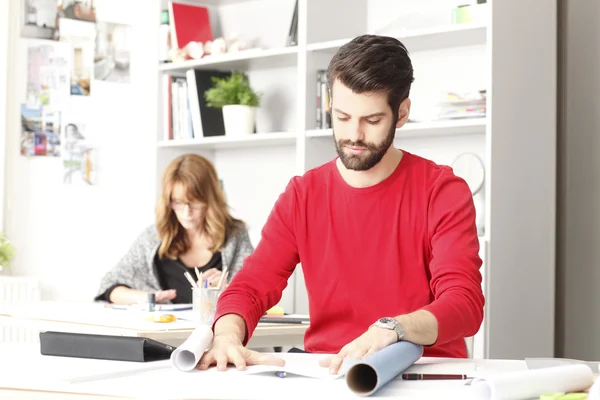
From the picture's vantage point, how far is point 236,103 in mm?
4492

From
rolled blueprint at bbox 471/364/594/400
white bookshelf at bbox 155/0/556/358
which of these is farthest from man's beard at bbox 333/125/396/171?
white bookshelf at bbox 155/0/556/358

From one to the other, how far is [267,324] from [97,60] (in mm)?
2338

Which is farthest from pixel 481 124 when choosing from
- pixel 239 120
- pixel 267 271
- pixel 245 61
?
pixel 267 271

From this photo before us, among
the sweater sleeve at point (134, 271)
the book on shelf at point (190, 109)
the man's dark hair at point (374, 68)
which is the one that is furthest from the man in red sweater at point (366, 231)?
the book on shelf at point (190, 109)

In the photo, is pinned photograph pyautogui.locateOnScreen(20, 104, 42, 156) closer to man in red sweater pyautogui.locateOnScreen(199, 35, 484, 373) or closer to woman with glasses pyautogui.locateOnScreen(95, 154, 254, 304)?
woman with glasses pyautogui.locateOnScreen(95, 154, 254, 304)

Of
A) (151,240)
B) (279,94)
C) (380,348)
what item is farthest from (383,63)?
(279,94)

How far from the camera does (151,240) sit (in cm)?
374

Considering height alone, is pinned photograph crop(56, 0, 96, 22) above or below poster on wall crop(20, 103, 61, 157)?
above

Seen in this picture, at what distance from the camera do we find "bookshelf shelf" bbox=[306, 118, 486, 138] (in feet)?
11.8

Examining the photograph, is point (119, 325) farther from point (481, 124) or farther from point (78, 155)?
point (78, 155)

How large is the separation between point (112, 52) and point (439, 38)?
1777 millimetres

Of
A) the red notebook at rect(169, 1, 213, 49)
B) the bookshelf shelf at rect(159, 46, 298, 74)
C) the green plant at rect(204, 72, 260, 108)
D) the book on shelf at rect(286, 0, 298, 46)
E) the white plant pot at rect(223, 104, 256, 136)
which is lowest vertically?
the white plant pot at rect(223, 104, 256, 136)

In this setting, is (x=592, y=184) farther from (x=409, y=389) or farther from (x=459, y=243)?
(x=409, y=389)

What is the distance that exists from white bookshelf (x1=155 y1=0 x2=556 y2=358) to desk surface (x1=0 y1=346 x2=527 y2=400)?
192 centimetres
